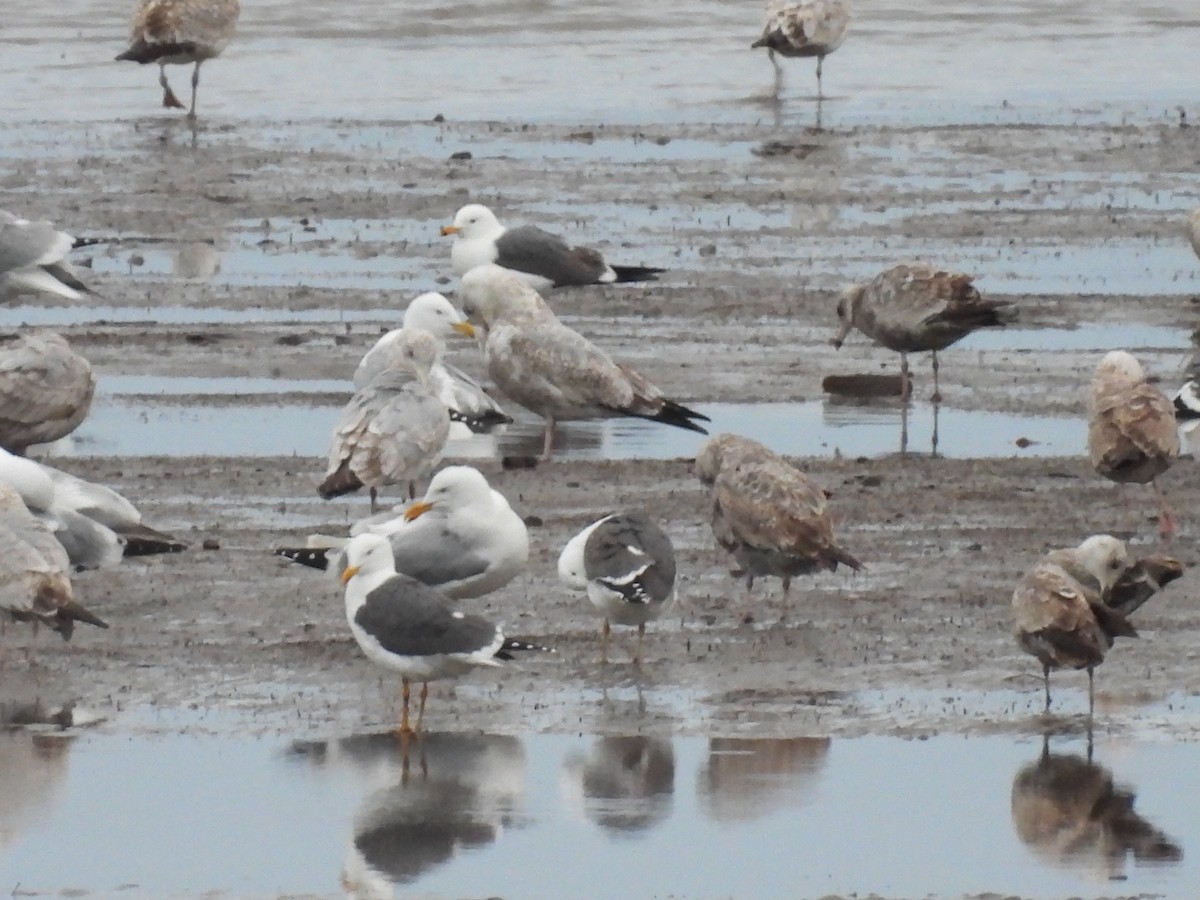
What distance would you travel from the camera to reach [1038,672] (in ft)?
33.4

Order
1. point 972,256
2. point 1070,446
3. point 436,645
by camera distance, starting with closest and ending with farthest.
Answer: point 436,645 < point 1070,446 < point 972,256

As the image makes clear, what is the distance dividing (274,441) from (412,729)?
4738 mm

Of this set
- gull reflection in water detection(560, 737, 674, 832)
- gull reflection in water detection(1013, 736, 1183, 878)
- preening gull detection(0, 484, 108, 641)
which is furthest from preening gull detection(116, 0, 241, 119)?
gull reflection in water detection(1013, 736, 1183, 878)

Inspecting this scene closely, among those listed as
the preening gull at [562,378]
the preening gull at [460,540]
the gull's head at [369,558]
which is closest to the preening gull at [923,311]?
the preening gull at [562,378]

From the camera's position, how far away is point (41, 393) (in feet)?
44.8

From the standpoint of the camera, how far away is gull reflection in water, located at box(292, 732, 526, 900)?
26.8ft

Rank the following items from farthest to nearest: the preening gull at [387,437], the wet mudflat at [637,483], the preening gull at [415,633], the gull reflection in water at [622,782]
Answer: the preening gull at [387,437]
the preening gull at [415,633]
the gull reflection in water at [622,782]
the wet mudflat at [637,483]

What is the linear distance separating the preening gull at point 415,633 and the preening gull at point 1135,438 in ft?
11.3

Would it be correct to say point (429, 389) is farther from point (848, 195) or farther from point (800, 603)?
point (848, 195)

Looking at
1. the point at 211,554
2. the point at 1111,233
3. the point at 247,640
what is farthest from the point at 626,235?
the point at 247,640

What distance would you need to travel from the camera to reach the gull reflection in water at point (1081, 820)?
820cm

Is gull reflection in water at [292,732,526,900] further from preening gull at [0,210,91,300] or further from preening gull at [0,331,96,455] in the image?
preening gull at [0,210,91,300]

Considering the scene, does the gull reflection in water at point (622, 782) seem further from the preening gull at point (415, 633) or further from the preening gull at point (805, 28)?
the preening gull at point (805, 28)

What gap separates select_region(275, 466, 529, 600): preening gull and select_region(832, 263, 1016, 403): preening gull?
4.62m
